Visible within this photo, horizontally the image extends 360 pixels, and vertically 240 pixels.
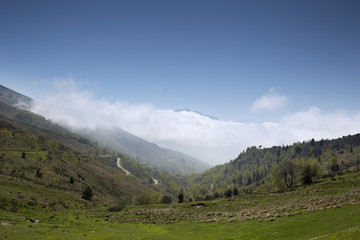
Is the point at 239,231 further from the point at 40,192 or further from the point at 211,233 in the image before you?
the point at 40,192

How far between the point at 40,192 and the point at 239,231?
66574 mm

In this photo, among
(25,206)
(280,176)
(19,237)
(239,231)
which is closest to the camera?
(19,237)

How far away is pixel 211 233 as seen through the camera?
35.1m

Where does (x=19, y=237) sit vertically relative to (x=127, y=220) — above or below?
above

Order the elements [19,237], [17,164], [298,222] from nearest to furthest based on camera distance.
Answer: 1. [19,237]
2. [298,222]
3. [17,164]

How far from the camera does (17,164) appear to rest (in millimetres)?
100062

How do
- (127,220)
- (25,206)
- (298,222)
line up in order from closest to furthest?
(298,222), (25,206), (127,220)

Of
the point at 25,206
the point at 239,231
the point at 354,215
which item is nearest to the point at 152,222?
the point at 239,231

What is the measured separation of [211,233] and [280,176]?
87.2 meters

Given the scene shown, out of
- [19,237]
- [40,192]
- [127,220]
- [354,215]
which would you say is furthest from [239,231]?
[40,192]

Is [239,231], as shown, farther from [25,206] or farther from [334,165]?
[334,165]

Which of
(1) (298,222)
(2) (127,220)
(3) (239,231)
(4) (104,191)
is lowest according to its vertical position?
(4) (104,191)

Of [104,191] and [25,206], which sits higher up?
[25,206]

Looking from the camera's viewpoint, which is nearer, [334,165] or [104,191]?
[104,191]
